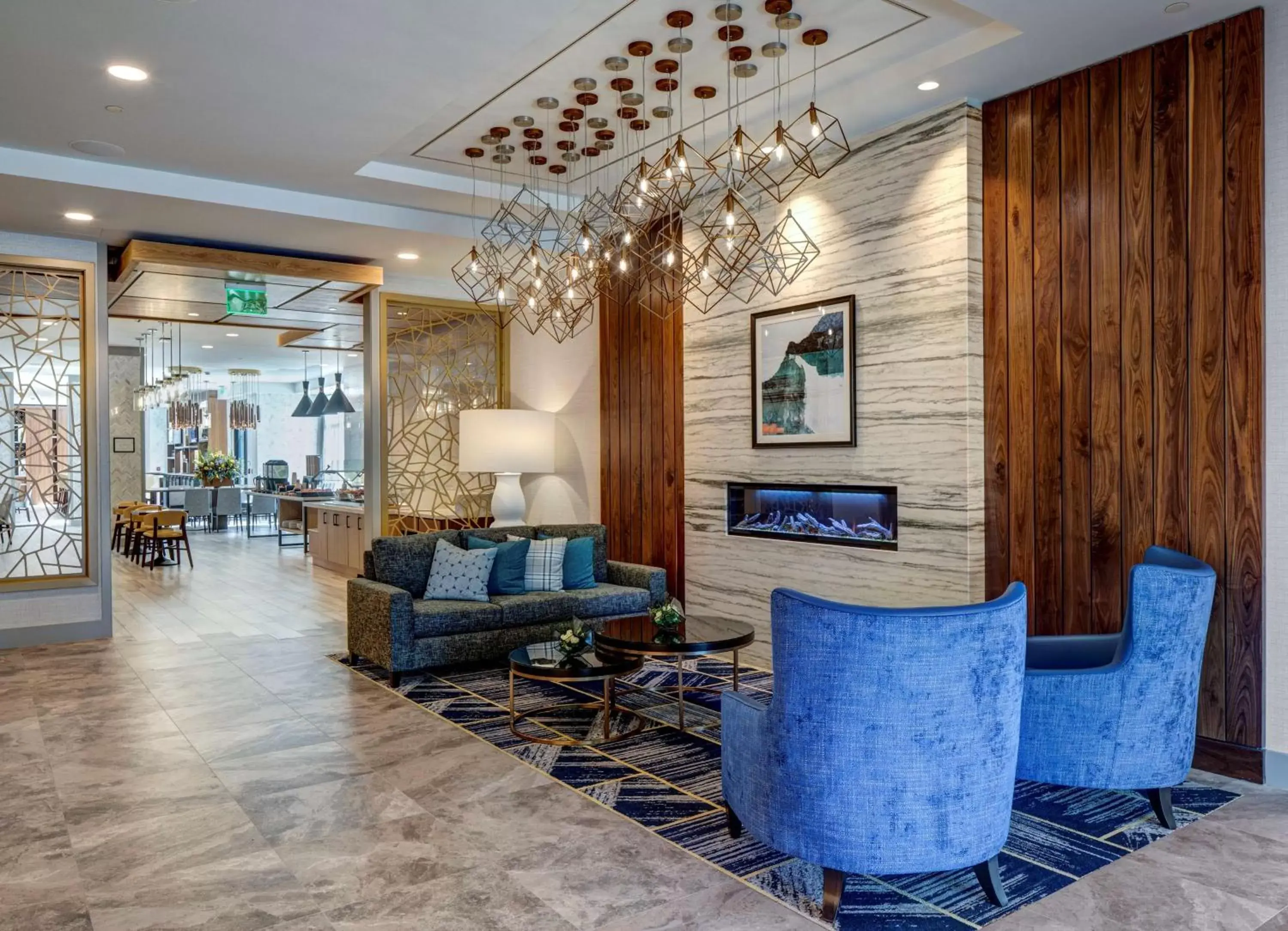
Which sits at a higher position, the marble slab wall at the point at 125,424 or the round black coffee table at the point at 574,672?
the marble slab wall at the point at 125,424

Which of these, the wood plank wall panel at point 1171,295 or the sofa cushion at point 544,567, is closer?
the wood plank wall panel at point 1171,295

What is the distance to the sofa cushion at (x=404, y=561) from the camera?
578cm

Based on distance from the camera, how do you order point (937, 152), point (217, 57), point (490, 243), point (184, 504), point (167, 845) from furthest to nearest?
point (184, 504) < point (490, 243) < point (937, 152) < point (217, 57) < point (167, 845)

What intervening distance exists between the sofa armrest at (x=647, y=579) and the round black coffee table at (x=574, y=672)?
156 cm

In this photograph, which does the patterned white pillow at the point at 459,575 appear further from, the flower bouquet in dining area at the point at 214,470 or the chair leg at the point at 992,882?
the flower bouquet in dining area at the point at 214,470

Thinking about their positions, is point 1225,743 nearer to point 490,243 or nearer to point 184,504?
point 490,243

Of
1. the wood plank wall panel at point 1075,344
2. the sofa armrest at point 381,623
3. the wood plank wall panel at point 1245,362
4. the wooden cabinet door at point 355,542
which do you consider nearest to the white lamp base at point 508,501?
the sofa armrest at point 381,623

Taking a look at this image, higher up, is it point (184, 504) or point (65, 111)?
point (65, 111)

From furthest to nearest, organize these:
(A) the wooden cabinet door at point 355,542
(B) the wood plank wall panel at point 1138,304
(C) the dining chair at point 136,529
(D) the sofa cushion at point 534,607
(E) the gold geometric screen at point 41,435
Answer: (C) the dining chair at point 136,529, (A) the wooden cabinet door at point 355,542, (E) the gold geometric screen at point 41,435, (D) the sofa cushion at point 534,607, (B) the wood plank wall panel at point 1138,304

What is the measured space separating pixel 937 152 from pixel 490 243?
8.29 feet

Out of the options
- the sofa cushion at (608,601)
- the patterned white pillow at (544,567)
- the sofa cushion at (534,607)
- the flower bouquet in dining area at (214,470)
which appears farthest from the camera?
the flower bouquet in dining area at (214,470)

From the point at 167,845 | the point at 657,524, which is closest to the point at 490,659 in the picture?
the point at 657,524

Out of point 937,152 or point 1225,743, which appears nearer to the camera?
point 1225,743

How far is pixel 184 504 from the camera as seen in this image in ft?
54.5
